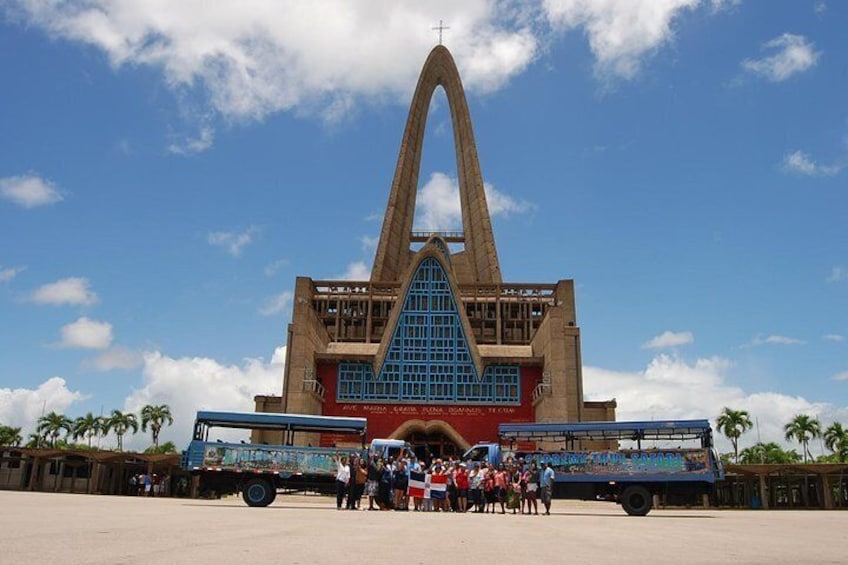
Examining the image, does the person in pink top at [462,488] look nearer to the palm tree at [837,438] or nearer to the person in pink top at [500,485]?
the person in pink top at [500,485]

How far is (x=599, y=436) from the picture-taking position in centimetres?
2425

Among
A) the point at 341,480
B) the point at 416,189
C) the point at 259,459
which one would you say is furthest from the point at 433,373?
the point at 416,189

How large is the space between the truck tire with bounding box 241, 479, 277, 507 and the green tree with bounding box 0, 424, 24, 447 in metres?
69.0

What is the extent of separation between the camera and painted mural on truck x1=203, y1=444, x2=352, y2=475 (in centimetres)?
2238

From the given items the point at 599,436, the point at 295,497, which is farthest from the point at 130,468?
the point at 599,436

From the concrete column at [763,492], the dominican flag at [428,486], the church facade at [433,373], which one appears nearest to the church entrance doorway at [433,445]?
the church facade at [433,373]

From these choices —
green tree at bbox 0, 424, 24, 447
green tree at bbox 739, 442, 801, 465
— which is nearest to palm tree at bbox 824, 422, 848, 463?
green tree at bbox 739, 442, 801, 465

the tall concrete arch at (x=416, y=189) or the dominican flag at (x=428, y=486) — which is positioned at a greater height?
the tall concrete arch at (x=416, y=189)

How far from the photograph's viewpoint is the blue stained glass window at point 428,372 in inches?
1927

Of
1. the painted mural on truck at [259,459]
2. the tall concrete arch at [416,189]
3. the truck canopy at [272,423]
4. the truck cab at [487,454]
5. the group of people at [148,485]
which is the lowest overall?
the group of people at [148,485]

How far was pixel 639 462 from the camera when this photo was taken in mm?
22688

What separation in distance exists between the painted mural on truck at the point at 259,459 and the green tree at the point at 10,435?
A: 68.1 meters

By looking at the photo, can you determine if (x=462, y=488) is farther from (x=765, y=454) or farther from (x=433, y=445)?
(x=765, y=454)

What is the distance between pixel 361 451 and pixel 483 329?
3942 cm
